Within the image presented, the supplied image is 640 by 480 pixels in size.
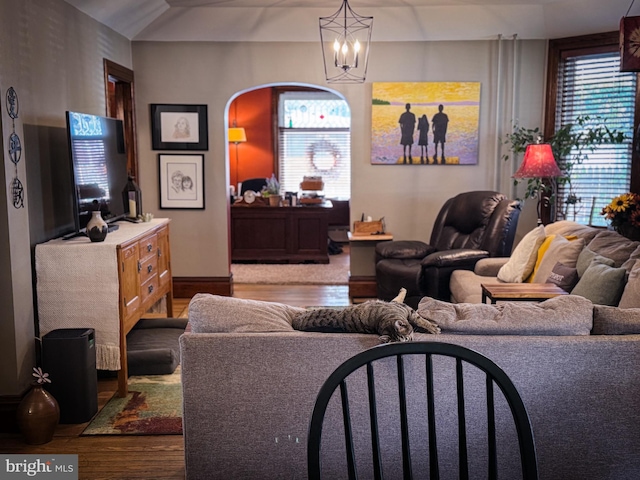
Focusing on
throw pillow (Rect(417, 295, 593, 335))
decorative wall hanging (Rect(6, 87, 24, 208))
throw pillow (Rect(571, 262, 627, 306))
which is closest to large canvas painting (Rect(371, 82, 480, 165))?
throw pillow (Rect(571, 262, 627, 306))

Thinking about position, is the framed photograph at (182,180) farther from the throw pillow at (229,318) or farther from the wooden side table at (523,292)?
the throw pillow at (229,318)

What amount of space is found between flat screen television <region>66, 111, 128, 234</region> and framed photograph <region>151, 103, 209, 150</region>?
149cm

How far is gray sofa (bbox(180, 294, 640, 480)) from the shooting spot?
8.26 feet

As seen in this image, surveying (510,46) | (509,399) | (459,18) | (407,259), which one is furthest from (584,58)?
(509,399)

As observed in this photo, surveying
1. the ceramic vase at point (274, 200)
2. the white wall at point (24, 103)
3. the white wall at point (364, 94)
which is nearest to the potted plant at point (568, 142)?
the white wall at point (364, 94)

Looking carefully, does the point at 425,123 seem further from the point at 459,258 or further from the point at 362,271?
the point at 459,258

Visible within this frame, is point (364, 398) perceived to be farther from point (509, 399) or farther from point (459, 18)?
point (459, 18)

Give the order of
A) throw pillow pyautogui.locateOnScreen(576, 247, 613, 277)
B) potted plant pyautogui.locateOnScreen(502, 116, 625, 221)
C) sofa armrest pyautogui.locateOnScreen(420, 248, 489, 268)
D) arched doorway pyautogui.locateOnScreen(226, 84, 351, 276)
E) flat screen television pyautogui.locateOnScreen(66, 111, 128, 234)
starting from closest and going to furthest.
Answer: throw pillow pyautogui.locateOnScreen(576, 247, 613, 277) < flat screen television pyautogui.locateOnScreen(66, 111, 128, 234) < sofa armrest pyautogui.locateOnScreen(420, 248, 489, 268) < potted plant pyautogui.locateOnScreen(502, 116, 625, 221) < arched doorway pyautogui.locateOnScreen(226, 84, 351, 276)

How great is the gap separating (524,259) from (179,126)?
3538 mm

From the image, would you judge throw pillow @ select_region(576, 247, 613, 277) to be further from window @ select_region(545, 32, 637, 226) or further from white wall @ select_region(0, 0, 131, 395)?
white wall @ select_region(0, 0, 131, 395)

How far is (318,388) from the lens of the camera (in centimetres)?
255

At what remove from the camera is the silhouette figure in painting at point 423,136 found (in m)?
6.62

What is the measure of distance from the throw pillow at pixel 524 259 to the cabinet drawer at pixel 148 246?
2.53 metres

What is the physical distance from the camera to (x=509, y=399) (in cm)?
148
